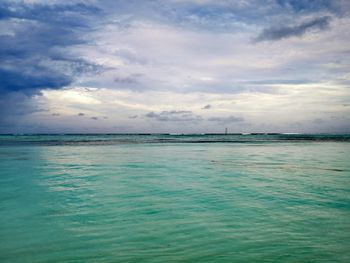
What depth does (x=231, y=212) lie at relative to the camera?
24.5 feet

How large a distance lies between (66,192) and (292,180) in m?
9.12

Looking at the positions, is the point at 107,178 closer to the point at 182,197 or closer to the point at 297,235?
the point at 182,197

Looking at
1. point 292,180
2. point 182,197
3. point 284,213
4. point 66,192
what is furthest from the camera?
point 292,180

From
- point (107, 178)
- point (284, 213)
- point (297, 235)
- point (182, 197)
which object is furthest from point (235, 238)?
point (107, 178)

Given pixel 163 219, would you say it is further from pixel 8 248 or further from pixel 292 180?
pixel 292 180

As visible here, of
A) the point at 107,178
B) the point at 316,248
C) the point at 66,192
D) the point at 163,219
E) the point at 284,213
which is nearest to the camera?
the point at 316,248

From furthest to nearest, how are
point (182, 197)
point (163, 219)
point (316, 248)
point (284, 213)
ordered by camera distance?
point (182, 197)
point (284, 213)
point (163, 219)
point (316, 248)

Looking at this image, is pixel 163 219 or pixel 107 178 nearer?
pixel 163 219

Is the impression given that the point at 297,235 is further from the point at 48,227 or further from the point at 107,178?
the point at 107,178

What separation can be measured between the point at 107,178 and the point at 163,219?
697 cm

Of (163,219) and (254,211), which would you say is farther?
(254,211)

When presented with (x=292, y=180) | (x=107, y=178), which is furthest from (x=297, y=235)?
(x=107, y=178)

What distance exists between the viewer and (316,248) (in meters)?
5.02

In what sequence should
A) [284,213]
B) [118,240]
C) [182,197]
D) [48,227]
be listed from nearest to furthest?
[118,240] → [48,227] → [284,213] → [182,197]
